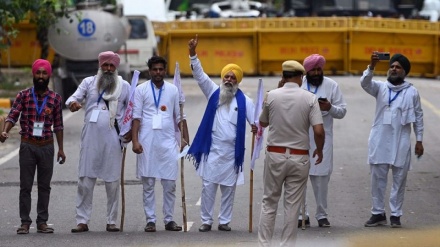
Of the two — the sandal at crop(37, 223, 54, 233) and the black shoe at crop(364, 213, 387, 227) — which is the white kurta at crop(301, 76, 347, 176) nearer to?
the black shoe at crop(364, 213, 387, 227)

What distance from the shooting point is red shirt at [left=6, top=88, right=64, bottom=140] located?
475 inches

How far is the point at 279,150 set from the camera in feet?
35.0

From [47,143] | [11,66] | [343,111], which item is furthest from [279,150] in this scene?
[11,66]

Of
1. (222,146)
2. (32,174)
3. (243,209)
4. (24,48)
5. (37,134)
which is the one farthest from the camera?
(24,48)

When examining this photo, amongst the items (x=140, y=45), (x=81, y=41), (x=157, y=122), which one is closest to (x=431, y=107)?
(x=81, y=41)

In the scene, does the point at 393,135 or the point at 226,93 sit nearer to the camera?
the point at 226,93

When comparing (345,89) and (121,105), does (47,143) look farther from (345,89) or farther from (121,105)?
(345,89)

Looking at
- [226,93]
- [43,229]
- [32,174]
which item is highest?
Answer: [226,93]

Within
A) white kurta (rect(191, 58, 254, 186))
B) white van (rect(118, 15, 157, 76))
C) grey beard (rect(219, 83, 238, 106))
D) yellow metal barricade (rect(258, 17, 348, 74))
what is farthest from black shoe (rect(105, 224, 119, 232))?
yellow metal barricade (rect(258, 17, 348, 74))

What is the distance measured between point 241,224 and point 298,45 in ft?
76.0

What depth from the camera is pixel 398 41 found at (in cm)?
3503

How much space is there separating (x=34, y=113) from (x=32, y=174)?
0.63m

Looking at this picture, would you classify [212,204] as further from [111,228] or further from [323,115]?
[323,115]

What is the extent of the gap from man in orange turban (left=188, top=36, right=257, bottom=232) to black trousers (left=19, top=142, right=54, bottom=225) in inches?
58.9
